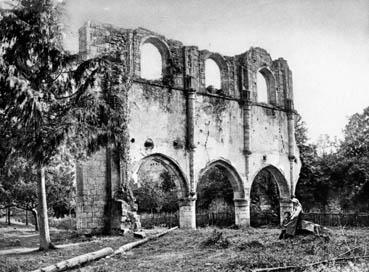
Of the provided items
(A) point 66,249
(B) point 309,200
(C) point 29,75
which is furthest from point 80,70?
(B) point 309,200

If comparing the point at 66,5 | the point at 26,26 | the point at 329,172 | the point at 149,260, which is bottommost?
the point at 149,260

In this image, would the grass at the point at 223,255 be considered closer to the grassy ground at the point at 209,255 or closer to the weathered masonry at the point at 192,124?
the grassy ground at the point at 209,255

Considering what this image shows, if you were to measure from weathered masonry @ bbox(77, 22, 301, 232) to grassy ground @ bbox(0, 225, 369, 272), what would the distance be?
345cm

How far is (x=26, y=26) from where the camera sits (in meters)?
10.8

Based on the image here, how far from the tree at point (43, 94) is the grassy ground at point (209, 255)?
2.11 meters

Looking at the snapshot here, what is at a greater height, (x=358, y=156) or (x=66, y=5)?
(x=66, y=5)

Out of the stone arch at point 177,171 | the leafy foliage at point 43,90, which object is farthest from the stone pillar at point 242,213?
the leafy foliage at point 43,90

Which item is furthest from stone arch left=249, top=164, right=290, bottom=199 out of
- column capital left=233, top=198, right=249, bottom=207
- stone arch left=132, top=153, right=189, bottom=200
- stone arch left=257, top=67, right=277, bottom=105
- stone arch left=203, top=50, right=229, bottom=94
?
stone arch left=132, top=153, right=189, bottom=200

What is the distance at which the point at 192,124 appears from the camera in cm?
1812

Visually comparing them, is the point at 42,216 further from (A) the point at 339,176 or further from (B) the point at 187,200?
(A) the point at 339,176

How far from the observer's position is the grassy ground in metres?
8.45

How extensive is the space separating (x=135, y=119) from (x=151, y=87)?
1.60m

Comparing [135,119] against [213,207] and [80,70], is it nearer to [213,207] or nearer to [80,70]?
[80,70]

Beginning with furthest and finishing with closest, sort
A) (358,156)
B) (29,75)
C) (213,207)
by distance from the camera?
(213,207) → (358,156) → (29,75)
